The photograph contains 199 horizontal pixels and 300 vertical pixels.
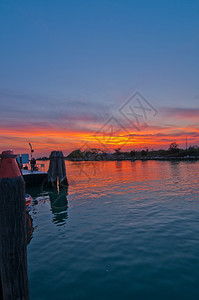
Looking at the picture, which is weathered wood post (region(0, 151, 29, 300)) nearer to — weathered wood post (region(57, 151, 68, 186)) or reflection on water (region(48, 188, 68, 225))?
reflection on water (region(48, 188, 68, 225))

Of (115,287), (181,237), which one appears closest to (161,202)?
(181,237)

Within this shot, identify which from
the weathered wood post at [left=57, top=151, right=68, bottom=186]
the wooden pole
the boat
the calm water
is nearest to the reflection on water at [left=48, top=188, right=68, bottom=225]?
the calm water

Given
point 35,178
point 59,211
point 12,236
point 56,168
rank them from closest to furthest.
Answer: point 12,236 < point 59,211 < point 56,168 < point 35,178

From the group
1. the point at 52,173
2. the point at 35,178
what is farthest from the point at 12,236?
the point at 35,178

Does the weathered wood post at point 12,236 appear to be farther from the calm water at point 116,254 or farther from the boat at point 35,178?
the boat at point 35,178

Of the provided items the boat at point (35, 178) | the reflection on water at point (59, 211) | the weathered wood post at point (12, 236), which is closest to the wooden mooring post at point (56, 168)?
the boat at point (35, 178)

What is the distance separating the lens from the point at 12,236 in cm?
321

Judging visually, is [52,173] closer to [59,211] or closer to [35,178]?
[35,178]

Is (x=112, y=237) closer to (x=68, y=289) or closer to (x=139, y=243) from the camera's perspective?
(x=139, y=243)

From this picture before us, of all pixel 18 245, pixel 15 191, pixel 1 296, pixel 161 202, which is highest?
pixel 15 191

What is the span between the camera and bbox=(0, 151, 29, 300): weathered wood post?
10.4 ft

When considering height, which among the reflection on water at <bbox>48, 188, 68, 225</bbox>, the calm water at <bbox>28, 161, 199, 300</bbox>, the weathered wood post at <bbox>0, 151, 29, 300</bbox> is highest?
the weathered wood post at <bbox>0, 151, 29, 300</bbox>

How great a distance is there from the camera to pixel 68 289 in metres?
5.54

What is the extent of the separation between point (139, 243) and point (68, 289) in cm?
381
